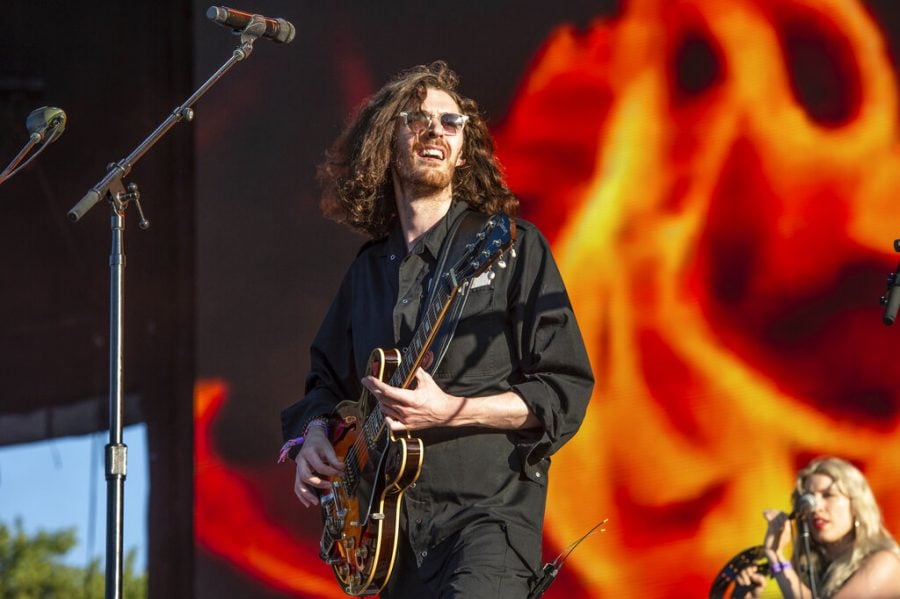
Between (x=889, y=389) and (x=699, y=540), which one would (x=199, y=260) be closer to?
(x=699, y=540)

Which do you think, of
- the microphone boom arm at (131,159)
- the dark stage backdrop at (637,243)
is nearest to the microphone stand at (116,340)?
the microphone boom arm at (131,159)

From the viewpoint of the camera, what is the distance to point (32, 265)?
5898 millimetres

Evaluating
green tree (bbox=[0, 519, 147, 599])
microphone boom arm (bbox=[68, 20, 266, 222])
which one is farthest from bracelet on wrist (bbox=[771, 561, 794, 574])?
green tree (bbox=[0, 519, 147, 599])

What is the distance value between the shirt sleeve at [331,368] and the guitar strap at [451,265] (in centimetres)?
38

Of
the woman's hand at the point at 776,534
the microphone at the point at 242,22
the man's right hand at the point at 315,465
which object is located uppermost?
the microphone at the point at 242,22

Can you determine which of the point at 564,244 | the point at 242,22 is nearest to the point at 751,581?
the point at 564,244

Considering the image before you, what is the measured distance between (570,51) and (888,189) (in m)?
1.40

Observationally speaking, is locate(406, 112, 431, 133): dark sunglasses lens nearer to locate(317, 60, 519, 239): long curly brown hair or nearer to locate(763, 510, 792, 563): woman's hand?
locate(317, 60, 519, 239): long curly brown hair

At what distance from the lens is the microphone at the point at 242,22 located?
3412 millimetres

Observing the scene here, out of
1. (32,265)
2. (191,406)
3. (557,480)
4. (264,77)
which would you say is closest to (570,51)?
(264,77)

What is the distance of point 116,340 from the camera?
329 cm

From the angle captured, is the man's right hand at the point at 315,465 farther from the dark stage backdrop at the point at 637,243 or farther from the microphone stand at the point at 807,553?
the microphone stand at the point at 807,553

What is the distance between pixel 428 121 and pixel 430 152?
0.36 feet

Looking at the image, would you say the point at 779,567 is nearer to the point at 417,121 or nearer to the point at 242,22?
the point at 417,121
